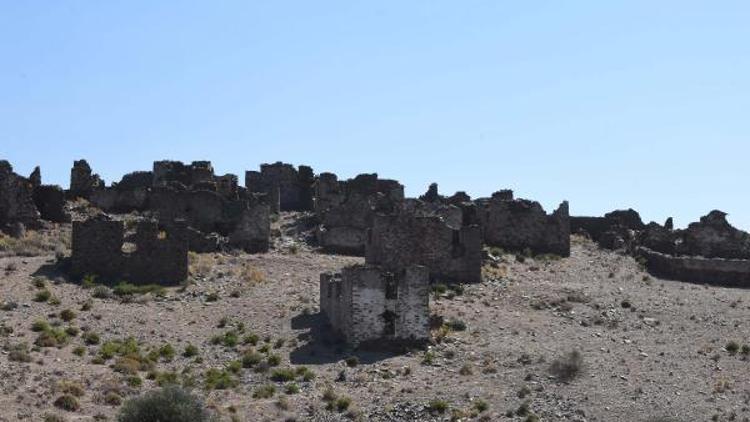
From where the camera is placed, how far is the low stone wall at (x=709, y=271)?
2409 inches

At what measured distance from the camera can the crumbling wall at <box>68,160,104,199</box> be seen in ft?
222

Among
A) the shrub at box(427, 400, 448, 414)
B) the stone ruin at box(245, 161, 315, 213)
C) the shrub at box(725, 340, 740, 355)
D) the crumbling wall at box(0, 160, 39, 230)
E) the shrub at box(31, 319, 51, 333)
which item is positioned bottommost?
the shrub at box(427, 400, 448, 414)

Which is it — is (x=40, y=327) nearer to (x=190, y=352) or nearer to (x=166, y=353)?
(x=166, y=353)

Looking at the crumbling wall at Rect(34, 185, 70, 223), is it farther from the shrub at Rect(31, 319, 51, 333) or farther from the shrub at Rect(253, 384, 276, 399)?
the shrub at Rect(253, 384, 276, 399)

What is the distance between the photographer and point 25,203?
61.8m

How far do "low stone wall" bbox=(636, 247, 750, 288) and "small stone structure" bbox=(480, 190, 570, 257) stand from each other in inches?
189

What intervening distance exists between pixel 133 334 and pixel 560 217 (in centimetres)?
Answer: 2407

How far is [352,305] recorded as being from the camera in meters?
48.1

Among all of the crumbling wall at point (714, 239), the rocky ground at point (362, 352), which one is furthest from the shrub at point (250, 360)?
the crumbling wall at point (714, 239)

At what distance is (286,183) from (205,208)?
1162cm

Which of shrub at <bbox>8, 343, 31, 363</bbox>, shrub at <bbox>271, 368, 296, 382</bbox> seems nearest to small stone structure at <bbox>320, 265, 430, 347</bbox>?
shrub at <bbox>271, 368, 296, 382</bbox>

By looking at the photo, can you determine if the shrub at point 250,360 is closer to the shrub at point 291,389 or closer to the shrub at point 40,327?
the shrub at point 291,389

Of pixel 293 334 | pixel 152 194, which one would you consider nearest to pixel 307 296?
pixel 293 334

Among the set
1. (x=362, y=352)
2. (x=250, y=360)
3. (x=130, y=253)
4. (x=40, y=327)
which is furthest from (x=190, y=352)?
(x=130, y=253)
